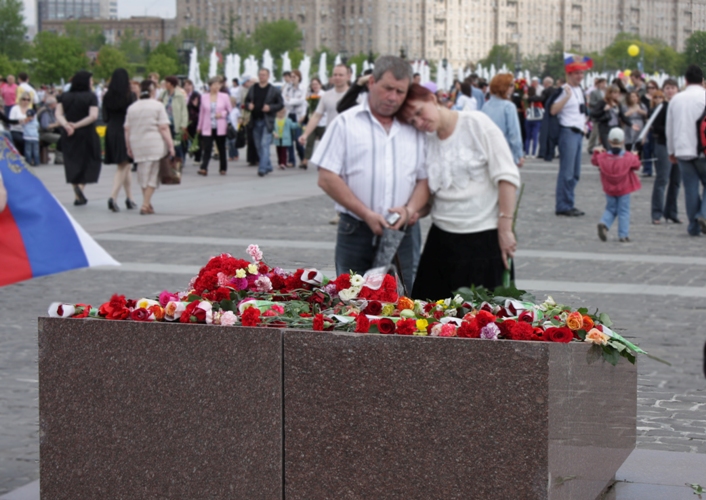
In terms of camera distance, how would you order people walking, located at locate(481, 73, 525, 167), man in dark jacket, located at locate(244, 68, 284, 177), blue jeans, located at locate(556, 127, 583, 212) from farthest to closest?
man in dark jacket, located at locate(244, 68, 284, 177) < blue jeans, located at locate(556, 127, 583, 212) < people walking, located at locate(481, 73, 525, 167)

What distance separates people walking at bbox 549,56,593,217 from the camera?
1412 centimetres

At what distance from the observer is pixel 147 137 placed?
13984mm

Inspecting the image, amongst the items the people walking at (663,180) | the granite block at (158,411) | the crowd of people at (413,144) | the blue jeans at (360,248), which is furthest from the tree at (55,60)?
the granite block at (158,411)

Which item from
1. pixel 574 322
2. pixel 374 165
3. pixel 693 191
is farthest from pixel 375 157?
pixel 693 191

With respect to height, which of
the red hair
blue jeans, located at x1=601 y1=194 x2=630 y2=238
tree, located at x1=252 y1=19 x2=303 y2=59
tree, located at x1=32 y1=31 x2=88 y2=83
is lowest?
blue jeans, located at x1=601 y1=194 x2=630 y2=238

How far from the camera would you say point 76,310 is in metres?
3.47

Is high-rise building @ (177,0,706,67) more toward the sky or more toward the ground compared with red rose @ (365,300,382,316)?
more toward the sky

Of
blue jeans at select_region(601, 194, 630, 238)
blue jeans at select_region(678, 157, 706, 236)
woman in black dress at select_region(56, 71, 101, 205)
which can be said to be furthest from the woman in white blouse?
woman in black dress at select_region(56, 71, 101, 205)

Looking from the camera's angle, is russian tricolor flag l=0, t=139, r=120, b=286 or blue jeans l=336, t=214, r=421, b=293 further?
russian tricolor flag l=0, t=139, r=120, b=286

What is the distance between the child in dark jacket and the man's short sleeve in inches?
272

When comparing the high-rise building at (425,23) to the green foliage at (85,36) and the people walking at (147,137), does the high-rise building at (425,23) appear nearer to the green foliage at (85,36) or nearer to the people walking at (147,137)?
the green foliage at (85,36)

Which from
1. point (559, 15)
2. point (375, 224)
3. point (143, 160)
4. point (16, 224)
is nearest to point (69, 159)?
point (143, 160)

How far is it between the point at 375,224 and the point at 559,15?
180206 millimetres

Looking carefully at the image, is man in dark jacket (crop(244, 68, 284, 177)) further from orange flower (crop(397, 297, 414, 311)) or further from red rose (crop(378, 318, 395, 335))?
red rose (crop(378, 318, 395, 335))
